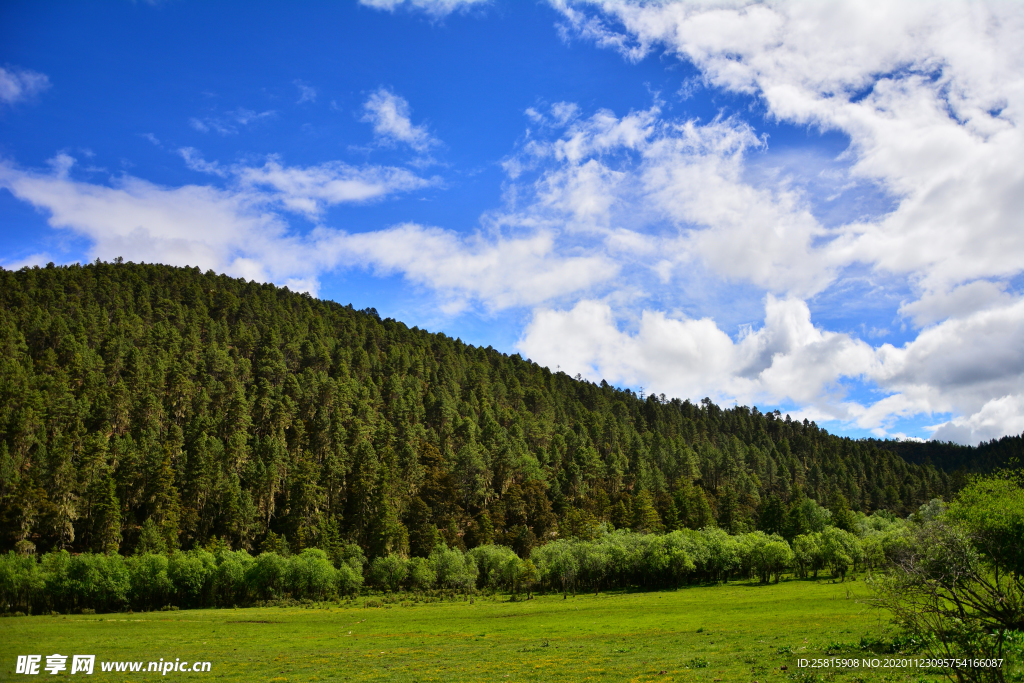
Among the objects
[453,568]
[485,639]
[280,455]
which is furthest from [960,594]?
[280,455]

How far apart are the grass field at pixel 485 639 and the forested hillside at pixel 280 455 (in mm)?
36353

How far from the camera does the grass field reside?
1083 inches

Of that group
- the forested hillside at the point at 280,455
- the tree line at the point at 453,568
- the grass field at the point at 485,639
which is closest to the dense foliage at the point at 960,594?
the grass field at the point at 485,639

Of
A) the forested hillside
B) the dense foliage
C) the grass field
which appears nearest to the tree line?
the grass field

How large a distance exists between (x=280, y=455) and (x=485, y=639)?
312ft

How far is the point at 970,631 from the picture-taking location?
11.4m

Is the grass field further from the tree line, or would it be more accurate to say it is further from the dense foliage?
the tree line

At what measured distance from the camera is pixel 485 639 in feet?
141

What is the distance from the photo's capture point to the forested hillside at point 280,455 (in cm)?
9869

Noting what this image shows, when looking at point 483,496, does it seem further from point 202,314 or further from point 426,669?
point 202,314

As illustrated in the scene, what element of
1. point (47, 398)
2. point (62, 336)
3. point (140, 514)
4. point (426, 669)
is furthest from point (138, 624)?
point (62, 336)

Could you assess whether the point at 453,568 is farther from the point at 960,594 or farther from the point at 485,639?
the point at 960,594

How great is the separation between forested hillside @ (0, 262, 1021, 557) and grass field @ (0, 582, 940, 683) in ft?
119

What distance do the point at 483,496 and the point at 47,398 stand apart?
9849cm
